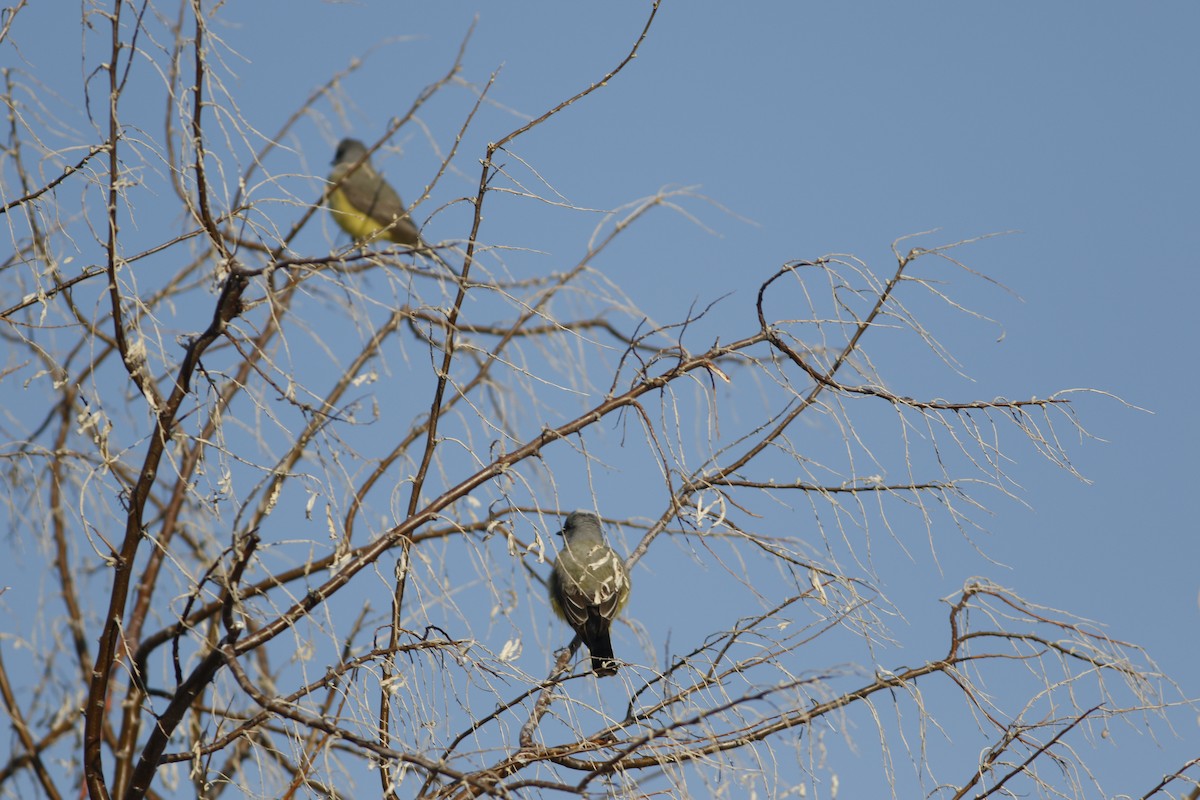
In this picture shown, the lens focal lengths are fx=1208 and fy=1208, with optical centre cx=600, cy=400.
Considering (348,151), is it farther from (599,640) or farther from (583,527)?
(599,640)

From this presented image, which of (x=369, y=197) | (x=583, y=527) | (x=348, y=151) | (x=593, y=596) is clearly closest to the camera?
(x=593, y=596)

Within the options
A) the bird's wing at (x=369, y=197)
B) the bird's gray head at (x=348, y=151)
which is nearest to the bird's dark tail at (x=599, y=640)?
the bird's wing at (x=369, y=197)

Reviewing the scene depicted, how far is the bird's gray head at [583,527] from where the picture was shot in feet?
15.5

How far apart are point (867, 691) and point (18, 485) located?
2.26 metres

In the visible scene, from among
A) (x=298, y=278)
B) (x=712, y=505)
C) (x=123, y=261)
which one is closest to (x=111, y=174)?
(x=123, y=261)

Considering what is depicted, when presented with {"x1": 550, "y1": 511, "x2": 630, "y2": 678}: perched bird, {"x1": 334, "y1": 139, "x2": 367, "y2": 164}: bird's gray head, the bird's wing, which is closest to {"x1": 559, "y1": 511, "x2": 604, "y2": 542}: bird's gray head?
{"x1": 550, "y1": 511, "x2": 630, "y2": 678}: perched bird

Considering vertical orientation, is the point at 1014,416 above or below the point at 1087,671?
above

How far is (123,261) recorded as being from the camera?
2607 millimetres

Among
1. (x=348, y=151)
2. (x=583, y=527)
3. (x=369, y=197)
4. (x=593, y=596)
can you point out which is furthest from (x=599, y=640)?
(x=348, y=151)

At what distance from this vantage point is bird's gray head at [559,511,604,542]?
4719 mm

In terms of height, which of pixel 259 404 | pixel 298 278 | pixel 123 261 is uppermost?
pixel 123 261

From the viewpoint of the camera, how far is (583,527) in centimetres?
477

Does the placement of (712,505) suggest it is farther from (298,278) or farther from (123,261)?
(123,261)

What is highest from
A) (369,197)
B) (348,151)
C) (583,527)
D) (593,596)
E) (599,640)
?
(348,151)
